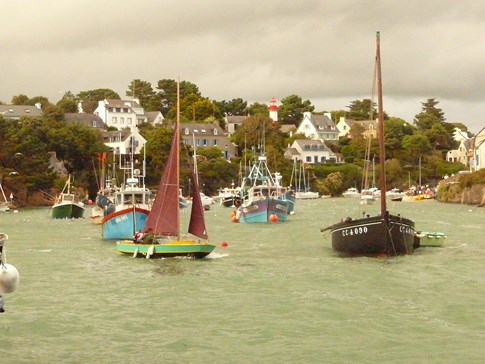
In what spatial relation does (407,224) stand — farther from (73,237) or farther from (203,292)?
(73,237)

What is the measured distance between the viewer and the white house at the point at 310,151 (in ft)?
640

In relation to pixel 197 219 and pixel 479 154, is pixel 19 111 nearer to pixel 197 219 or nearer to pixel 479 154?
pixel 479 154

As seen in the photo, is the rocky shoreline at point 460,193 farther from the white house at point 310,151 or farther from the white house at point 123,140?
the white house at point 310,151

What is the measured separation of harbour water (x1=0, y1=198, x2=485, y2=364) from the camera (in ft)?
83.4

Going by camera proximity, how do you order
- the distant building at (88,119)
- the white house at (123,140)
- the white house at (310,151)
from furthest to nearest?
1. the white house at (310,151)
2. the distant building at (88,119)
3. the white house at (123,140)

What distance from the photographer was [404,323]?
2892 centimetres

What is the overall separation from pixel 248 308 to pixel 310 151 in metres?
166

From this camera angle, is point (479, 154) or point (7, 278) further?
point (479, 154)

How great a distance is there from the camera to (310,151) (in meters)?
197

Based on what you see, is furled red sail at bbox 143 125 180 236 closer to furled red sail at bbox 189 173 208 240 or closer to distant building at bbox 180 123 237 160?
furled red sail at bbox 189 173 208 240

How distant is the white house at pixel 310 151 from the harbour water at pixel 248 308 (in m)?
142

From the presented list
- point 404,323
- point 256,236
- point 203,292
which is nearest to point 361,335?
point 404,323

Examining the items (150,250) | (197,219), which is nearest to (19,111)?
(197,219)

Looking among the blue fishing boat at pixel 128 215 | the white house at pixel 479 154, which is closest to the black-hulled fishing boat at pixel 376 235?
the blue fishing boat at pixel 128 215
